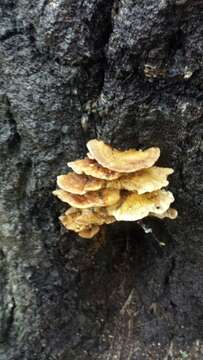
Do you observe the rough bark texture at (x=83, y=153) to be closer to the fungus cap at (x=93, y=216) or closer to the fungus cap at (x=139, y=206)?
the fungus cap at (x=139, y=206)

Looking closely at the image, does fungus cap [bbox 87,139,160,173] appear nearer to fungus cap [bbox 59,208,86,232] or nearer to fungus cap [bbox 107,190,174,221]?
fungus cap [bbox 107,190,174,221]

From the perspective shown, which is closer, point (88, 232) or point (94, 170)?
point (94, 170)

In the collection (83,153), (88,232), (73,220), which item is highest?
(83,153)

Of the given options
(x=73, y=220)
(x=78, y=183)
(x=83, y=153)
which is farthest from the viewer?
A: (x=83, y=153)

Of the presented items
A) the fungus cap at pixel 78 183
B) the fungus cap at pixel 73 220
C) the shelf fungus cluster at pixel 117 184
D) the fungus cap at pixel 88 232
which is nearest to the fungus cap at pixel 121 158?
the shelf fungus cluster at pixel 117 184

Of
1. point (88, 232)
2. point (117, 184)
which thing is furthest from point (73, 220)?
point (117, 184)

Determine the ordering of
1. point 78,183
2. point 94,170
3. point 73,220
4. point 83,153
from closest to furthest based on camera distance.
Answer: point 94,170 < point 78,183 < point 73,220 < point 83,153

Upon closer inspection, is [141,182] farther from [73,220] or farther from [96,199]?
[73,220]

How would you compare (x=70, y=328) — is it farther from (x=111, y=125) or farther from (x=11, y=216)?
(x=111, y=125)
